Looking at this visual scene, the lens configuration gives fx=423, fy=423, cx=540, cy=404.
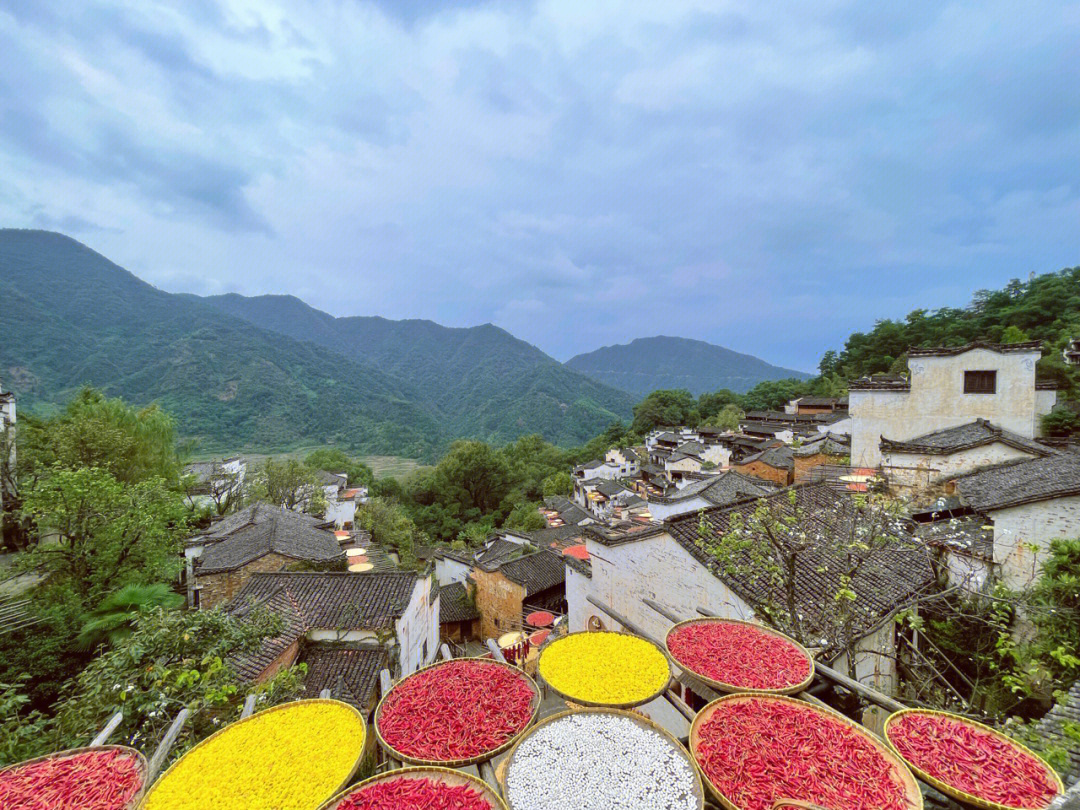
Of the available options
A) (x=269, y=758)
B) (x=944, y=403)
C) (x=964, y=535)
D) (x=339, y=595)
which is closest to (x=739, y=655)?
(x=269, y=758)

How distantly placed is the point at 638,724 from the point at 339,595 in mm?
9307

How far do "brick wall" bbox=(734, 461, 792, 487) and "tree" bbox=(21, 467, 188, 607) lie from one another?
2400 cm

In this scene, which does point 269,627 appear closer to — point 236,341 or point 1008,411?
point 1008,411

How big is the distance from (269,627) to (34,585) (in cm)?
811

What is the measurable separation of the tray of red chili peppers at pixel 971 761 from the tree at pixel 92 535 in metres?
13.7

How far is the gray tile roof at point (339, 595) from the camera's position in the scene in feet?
29.8

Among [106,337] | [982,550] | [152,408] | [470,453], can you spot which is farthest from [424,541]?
[106,337]

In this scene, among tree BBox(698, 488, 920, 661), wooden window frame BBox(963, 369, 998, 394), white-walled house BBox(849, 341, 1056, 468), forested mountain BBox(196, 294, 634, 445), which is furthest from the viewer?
forested mountain BBox(196, 294, 634, 445)

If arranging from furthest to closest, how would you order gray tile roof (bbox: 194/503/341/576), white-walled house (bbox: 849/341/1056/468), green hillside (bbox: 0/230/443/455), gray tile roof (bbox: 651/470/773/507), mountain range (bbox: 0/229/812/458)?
mountain range (bbox: 0/229/812/458)
green hillside (bbox: 0/230/443/455)
gray tile roof (bbox: 651/470/773/507)
white-walled house (bbox: 849/341/1056/468)
gray tile roof (bbox: 194/503/341/576)

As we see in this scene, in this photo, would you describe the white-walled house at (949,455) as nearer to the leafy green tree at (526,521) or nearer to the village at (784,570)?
the village at (784,570)

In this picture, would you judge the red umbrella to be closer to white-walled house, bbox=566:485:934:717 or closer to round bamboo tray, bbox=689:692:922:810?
white-walled house, bbox=566:485:934:717

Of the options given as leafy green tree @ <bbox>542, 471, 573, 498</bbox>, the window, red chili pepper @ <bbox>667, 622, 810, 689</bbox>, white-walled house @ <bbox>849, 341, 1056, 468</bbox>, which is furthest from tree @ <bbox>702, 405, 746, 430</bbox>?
red chili pepper @ <bbox>667, 622, 810, 689</bbox>

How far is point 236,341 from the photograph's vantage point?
7900 cm

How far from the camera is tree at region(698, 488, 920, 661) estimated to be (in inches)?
189
